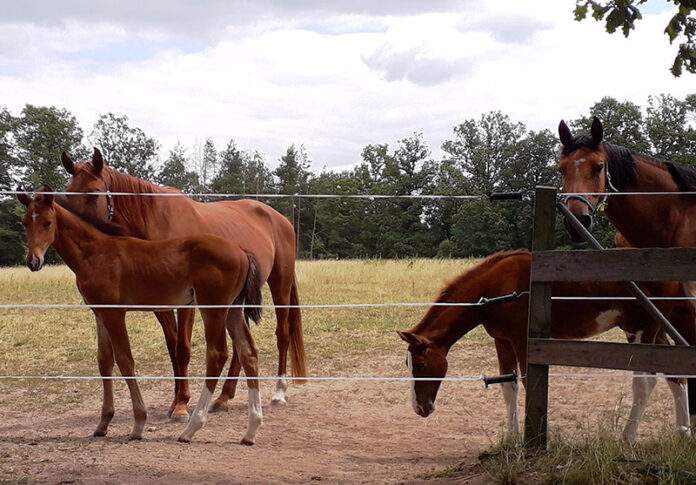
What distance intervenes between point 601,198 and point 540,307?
1.34 meters

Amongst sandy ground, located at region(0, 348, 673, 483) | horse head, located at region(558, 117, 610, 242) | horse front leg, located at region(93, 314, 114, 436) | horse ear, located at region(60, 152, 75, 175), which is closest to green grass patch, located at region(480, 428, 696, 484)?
sandy ground, located at region(0, 348, 673, 483)

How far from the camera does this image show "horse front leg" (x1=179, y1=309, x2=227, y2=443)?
5625 millimetres

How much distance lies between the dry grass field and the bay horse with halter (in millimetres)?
1307

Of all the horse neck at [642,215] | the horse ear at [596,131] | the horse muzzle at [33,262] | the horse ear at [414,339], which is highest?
the horse ear at [596,131]

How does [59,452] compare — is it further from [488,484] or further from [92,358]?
[92,358]

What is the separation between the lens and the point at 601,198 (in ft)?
16.3

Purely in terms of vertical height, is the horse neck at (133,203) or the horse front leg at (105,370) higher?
the horse neck at (133,203)

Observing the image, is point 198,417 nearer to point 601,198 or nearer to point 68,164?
point 68,164

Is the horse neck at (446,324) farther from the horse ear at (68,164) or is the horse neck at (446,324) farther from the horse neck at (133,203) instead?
the horse ear at (68,164)

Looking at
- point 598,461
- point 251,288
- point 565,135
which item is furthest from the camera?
point 251,288

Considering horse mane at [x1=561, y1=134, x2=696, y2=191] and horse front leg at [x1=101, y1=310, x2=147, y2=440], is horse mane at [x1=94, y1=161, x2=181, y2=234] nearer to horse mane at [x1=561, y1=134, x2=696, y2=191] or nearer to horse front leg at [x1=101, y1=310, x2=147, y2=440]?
horse front leg at [x1=101, y1=310, x2=147, y2=440]

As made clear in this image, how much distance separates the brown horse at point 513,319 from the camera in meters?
4.97

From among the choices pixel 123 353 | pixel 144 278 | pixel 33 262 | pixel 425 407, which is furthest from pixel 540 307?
pixel 33 262

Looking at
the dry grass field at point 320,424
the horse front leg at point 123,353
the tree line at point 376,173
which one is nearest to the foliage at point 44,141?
the tree line at point 376,173
